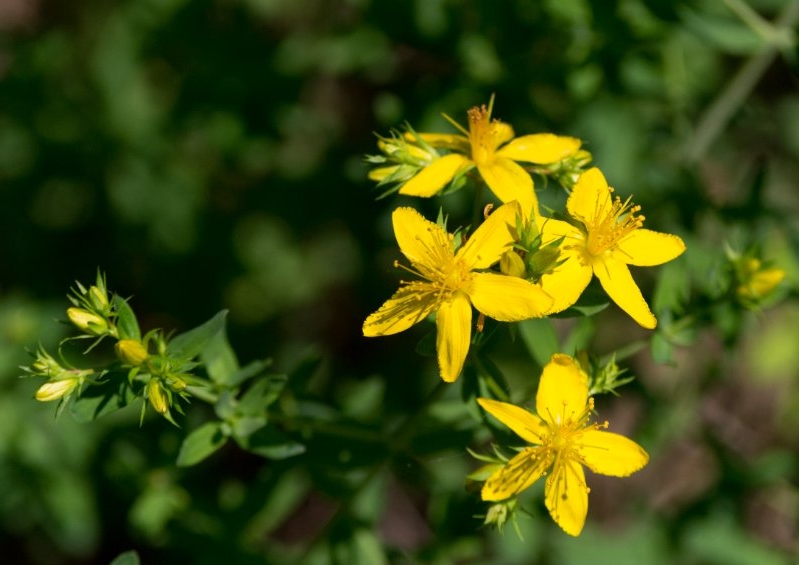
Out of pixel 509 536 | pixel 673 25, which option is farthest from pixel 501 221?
pixel 509 536

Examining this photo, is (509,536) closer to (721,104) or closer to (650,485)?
(650,485)

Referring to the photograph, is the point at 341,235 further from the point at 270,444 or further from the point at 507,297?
the point at 507,297

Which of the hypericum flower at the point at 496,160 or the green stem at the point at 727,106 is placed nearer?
the hypericum flower at the point at 496,160

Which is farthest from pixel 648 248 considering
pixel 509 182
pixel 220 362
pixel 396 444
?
pixel 220 362

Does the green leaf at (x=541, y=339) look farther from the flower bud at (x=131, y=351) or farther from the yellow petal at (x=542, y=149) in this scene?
the flower bud at (x=131, y=351)

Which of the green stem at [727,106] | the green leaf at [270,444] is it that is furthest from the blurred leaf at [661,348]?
the green stem at [727,106]

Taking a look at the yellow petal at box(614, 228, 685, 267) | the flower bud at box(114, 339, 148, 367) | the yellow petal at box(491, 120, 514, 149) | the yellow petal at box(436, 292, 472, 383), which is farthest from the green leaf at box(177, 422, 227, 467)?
the yellow petal at box(614, 228, 685, 267)
